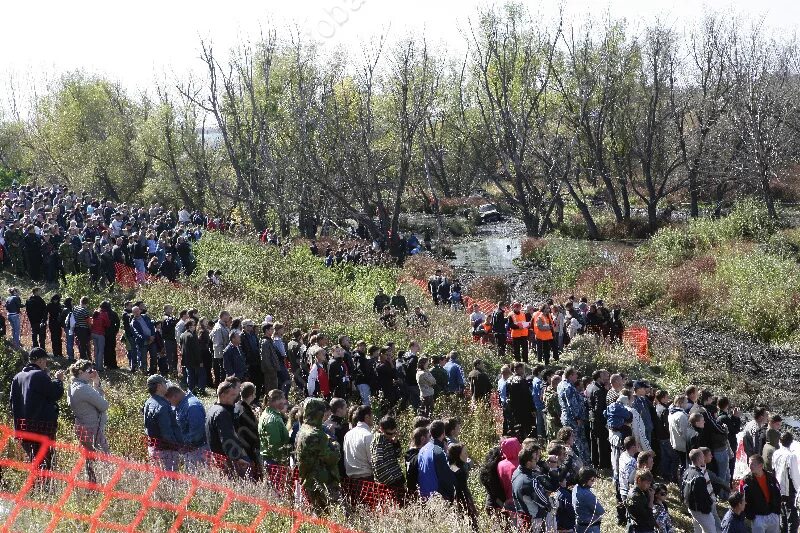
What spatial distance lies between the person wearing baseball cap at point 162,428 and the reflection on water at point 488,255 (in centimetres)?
2648

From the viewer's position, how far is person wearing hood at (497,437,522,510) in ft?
27.4

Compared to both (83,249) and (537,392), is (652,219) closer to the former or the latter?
(83,249)

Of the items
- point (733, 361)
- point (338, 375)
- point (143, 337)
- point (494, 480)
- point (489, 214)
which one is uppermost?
point (489, 214)

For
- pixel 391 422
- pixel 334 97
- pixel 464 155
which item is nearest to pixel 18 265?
pixel 391 422

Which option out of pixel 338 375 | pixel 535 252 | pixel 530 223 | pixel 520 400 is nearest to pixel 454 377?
pixel 520 400

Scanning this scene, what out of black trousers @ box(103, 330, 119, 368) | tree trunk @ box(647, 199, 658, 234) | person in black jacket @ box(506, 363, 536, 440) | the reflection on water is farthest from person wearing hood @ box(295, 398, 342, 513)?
tree trunk @ box(647, 199, 658, 234)

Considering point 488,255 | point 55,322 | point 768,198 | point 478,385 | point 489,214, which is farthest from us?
point 489,214

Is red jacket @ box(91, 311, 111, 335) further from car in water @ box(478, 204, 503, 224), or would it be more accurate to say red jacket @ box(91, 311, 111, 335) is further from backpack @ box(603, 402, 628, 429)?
car in water @ box(478, 204, 503, 224)

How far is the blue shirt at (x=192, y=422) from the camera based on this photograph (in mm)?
8812

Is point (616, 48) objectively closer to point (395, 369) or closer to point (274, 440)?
point (395, 369)

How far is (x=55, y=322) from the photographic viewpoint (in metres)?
16.4

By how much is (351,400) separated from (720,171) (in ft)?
118

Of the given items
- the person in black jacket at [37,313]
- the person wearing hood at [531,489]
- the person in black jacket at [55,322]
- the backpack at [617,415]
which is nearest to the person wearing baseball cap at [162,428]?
the person wearing hood at [531,489]

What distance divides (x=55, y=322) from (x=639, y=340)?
45.1ft
